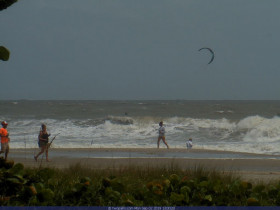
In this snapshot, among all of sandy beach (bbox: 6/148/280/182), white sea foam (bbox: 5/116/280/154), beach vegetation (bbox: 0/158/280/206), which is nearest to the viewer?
beach vegetation (bbox: 0/158/280/206)

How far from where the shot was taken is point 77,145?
25984mm

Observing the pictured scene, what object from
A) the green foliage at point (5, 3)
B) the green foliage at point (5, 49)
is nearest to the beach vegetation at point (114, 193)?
the green foliage at point (5, 49)

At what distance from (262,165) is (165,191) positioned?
1132 centimetres

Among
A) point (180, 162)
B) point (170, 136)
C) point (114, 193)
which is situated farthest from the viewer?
point (170, 136)

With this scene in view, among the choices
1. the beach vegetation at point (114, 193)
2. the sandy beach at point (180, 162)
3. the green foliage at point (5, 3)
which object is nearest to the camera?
the green foliage at point (5, 3)

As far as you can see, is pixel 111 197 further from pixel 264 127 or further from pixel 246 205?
pixel 264 127

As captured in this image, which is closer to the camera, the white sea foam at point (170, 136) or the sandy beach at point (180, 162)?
the sandy beach at point (180, 162)

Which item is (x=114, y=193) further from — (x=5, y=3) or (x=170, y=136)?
(x=170, y=136)

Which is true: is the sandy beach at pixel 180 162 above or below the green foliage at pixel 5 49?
below

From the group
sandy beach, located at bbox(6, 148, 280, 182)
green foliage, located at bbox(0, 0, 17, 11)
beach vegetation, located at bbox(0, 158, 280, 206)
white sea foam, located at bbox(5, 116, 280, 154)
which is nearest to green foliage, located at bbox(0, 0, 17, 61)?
green foliage, located at bbox(0, 0, 17, 11)

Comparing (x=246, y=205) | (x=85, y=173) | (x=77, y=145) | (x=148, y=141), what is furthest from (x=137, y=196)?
(x=148, y=141)

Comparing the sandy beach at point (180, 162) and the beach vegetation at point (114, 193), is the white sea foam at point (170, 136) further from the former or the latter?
the beach vegetation at point (114, 193)

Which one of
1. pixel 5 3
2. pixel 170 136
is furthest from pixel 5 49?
pixel 170 136

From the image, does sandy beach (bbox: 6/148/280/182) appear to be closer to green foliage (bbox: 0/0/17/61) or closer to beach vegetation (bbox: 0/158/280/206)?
beach vegetation (bbox: 0/158/280/206)
